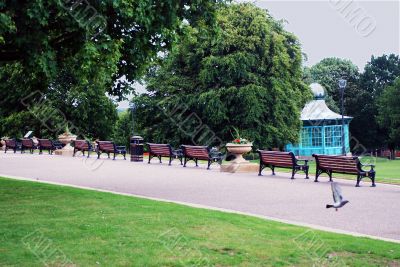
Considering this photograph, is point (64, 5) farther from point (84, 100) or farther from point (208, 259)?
point (84, 100)

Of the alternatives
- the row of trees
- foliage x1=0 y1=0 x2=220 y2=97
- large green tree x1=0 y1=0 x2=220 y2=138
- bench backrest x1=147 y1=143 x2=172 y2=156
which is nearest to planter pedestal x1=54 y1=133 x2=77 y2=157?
the row of trees

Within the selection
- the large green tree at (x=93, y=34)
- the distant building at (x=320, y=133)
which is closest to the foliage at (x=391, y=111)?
the distant building at (x=320, y=133)

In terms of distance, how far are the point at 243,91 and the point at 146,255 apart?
3021 cm

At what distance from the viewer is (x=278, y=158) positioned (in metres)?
18.6

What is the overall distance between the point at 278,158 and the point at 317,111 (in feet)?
108

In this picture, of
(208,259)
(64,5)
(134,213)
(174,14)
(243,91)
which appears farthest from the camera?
(243,91)

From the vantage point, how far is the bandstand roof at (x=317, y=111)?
49.0 meters

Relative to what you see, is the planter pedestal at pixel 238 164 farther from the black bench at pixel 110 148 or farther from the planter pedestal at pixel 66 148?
the planter pedestal at pixel 66 148

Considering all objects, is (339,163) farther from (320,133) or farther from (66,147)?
(320,133)

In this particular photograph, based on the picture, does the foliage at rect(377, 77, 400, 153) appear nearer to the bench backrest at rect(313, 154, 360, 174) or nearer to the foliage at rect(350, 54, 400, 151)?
the foliage at rect(350, 54, 400, 151)

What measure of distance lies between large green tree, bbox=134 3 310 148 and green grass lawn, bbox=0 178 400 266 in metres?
27.1

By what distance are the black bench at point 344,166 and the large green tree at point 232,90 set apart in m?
19.1

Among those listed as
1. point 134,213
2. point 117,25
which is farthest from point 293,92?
point 134,213

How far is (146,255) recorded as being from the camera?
250 inches
